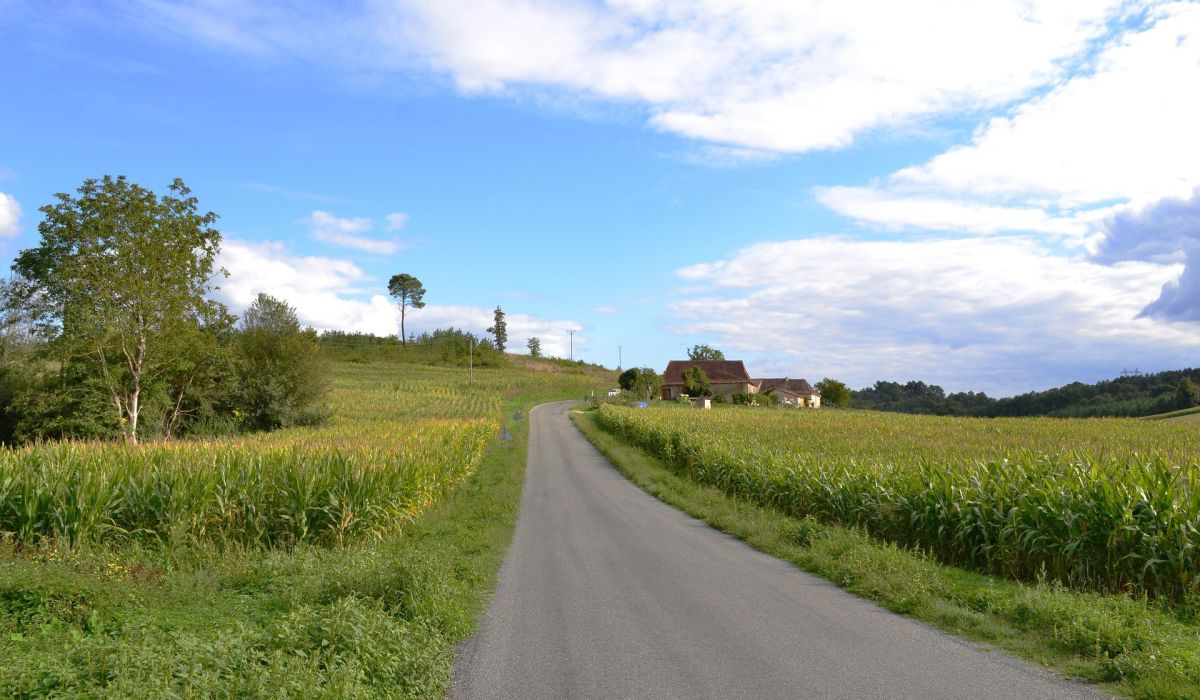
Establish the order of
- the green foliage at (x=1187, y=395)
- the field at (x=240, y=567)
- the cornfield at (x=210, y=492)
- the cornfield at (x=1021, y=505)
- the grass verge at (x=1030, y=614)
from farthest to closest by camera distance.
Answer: the green foliage at (x=1187, y=395), the cornfield at (x=210, y=492), the cornfield at (x=1021, y=505), the grass verge at (x=1030, y=614), the field at (x=240, y=567)

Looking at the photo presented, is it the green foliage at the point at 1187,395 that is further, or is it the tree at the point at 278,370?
the green foliage at the point at 1187,395

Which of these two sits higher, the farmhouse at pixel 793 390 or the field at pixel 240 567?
the farmhouse at pixel 793 390

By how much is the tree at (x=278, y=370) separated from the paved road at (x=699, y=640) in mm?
28614

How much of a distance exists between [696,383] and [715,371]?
13443 millimetres

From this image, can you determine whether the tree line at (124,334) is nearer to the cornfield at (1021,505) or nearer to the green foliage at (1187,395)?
the cornfield at (1021,505)

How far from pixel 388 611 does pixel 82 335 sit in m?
27.7

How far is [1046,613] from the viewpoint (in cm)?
746

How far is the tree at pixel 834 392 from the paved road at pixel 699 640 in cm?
10995

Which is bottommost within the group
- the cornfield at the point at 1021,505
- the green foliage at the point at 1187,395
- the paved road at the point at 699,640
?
the paved road at the point at 699,640

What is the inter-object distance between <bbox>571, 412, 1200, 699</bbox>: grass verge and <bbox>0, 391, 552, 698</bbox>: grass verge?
517cm

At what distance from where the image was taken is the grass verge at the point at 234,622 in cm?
484

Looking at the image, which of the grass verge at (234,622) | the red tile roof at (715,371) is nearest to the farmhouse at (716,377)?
the red tile roof at (715,371)

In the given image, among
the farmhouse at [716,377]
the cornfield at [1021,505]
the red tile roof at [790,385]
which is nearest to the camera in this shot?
the cornfield at [1021,505]

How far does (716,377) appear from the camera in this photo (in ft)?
354
